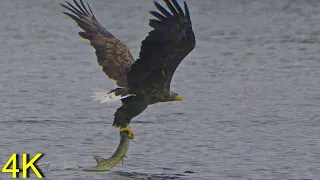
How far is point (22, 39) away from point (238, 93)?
21.7 feet

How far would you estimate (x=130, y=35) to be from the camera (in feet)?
61.5

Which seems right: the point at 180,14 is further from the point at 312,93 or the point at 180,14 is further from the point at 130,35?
the point at 130,35

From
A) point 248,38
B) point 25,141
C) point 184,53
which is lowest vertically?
point 25,141

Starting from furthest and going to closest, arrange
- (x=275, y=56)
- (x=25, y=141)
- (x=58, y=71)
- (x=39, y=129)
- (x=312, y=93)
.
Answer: (x=275, y=56) < (x=58, y=71) < (x=312, y=93) < (x=39, y=129) < (x=25, y=141)

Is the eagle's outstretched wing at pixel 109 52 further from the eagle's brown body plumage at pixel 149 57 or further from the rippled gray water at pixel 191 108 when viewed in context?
the rippled gray water at pixel 191 108

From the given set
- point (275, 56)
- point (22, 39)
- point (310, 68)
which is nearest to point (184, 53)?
point (310, 68)

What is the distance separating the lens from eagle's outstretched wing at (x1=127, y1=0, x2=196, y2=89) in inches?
311

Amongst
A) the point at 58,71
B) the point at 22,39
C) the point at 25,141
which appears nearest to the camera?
the point at 25,141

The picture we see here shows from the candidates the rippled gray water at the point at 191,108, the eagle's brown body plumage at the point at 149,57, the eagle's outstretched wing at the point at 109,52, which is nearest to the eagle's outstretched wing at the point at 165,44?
the eagle's brown body plumage at the point at 149,57

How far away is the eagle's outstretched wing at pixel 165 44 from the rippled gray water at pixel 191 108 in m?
0.87

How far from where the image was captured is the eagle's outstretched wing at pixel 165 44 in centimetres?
791

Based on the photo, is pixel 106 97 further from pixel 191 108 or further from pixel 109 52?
pixel 191 108

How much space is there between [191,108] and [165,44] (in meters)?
3.57

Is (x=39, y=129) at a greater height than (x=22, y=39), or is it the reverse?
(x=22, y=39)
